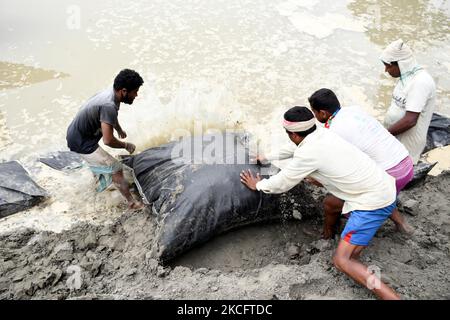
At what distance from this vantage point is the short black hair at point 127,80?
2.43 metres

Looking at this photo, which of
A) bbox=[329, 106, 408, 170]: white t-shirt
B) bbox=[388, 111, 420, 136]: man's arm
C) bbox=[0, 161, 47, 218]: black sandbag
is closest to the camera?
bbox=[329, 106, 408, 170]: white t-shirt

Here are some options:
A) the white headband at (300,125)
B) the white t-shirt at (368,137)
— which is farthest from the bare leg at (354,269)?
the white headband at (300,125)

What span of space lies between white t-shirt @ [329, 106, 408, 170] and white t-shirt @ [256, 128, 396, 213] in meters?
0.17

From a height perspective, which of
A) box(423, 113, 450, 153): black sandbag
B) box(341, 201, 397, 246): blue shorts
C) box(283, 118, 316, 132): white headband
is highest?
box(283, 118, 316, 132): white headband

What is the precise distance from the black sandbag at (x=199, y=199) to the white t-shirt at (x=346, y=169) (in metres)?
0.49

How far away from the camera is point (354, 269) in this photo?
2.02 m

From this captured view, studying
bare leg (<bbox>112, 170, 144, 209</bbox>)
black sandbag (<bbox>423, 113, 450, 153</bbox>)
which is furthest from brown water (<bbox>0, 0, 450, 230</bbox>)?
black sandbag (<bbox>423, 113, 450, 153</bbox>)

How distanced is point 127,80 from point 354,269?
1.78 m

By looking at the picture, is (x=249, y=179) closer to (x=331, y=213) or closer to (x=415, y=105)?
(x=331, y=213)

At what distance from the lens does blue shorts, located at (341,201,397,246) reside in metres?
2.06

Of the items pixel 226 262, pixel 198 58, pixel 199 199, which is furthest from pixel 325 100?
pixel 198 58

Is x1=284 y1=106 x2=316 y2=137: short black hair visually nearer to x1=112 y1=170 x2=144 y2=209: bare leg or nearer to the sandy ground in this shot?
the sandy ground

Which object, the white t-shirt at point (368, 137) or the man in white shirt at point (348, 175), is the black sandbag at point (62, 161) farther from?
the white t-shirt at point (368, 137)

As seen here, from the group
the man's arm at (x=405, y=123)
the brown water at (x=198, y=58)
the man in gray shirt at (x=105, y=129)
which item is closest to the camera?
the man in gray shirt at (x=105, y=129)
